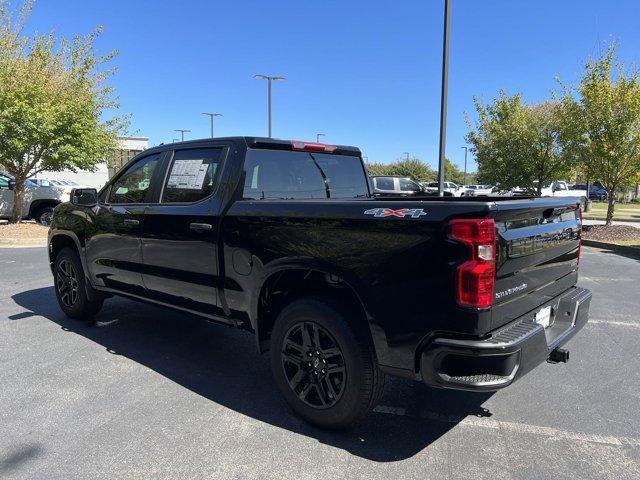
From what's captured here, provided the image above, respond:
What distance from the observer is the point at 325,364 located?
127 inches

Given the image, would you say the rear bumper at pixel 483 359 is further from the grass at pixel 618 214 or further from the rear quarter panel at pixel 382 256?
the grass at pixel 618 214

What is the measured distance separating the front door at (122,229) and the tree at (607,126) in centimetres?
1294

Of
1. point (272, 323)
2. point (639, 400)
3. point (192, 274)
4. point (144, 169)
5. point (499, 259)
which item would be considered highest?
point (144, 169)

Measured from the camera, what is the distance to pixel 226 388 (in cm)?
397

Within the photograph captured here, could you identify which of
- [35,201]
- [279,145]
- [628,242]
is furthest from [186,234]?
[35,201]

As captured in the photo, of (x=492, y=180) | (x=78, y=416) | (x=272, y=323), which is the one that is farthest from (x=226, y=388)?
(x=492, y=180)

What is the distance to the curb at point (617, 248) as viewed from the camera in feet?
37.6

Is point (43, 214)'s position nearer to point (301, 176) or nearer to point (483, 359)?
point (301, 176)

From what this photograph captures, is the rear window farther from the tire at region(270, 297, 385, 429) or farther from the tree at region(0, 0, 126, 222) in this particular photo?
the tree at region(0, 0, 126, 222)

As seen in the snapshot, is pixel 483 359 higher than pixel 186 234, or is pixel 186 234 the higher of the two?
pixel 186 234

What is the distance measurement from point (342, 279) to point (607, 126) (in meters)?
13.4

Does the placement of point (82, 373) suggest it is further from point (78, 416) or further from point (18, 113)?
point (18, 113)

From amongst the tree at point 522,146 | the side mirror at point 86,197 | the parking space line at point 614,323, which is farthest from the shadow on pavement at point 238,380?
the tree at point 522,146

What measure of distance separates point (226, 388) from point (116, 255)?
5.86 feet
